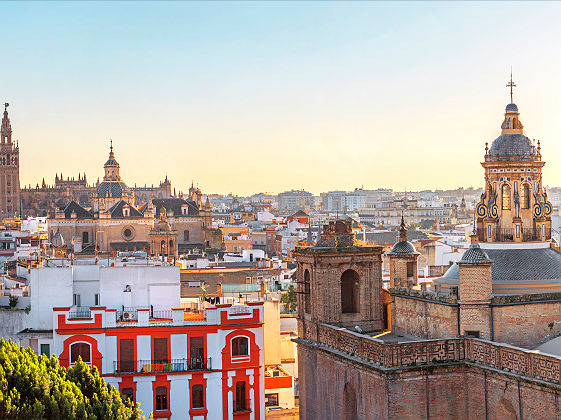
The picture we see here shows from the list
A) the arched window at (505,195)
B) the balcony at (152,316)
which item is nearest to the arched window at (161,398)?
the balcony at (152,316)

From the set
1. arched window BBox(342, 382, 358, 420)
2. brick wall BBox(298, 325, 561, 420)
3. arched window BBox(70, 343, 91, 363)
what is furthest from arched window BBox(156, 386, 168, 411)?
brick wall BBox(298, 325, 561, 420)

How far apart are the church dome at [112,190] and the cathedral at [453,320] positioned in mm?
75377

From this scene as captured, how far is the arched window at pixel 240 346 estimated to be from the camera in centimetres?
3225

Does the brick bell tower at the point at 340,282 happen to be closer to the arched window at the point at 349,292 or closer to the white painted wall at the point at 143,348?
the arched window at the point at 349,292

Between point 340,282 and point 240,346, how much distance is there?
7.44 meters

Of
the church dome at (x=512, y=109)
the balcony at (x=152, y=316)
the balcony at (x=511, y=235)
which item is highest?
the church dome at (x=512, y=109)

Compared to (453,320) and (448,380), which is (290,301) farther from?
(448,380)

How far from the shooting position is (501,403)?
826 inches

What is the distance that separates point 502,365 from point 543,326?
270cm

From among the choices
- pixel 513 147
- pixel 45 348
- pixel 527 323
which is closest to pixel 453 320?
pixel 527 323

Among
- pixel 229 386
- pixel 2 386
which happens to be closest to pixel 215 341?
pixel 229 386

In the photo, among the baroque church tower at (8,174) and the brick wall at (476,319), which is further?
the baroque church tower at (8,174)

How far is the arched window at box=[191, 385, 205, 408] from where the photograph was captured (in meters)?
31.7

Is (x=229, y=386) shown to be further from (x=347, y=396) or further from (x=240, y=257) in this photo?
(x=240, y=257)
